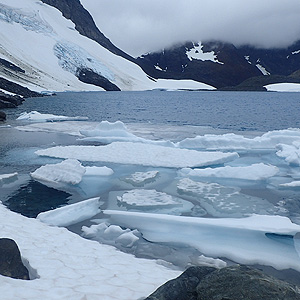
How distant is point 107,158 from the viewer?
14641 millimetres

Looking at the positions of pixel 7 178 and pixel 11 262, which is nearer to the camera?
pixel 11 262

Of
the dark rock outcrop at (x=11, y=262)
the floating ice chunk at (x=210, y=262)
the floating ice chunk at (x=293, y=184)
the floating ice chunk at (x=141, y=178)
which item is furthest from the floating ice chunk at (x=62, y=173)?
the floating ice chunk at (x=293, y=184)

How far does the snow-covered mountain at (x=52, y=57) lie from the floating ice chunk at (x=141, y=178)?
8146cm

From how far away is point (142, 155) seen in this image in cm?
1473

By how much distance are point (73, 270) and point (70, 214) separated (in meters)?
3.17

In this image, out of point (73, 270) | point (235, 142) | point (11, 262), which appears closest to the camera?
point (11, 262)

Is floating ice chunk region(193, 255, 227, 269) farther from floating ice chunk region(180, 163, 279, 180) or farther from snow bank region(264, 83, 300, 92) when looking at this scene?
snow bank region(264, 83, 300, 92)

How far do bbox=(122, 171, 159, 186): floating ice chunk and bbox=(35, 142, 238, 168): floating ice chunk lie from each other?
1.52 meters

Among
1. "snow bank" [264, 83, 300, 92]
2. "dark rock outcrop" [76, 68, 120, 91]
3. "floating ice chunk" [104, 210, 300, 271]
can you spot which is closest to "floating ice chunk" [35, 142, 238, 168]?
"floating ice chunk" [104, 210, 300, 271]

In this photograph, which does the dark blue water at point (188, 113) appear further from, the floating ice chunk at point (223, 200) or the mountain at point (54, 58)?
the mountain at point (54, 58)

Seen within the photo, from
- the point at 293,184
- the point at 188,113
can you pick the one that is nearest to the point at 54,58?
the point at 188,113

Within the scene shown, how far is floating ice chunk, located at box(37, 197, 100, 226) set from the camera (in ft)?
26.4

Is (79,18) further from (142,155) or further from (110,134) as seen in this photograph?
(142,155)

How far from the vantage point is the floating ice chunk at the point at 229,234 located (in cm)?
656
